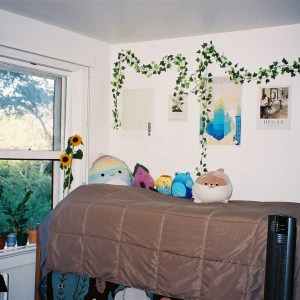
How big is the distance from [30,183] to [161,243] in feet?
4.71

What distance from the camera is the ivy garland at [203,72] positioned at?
3077mm

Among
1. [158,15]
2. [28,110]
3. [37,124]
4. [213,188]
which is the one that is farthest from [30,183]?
[158,15]

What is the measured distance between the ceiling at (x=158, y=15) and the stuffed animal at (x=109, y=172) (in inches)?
42.1

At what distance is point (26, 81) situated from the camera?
326cm

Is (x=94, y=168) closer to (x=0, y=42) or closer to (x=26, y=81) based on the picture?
(x=26, y=81)

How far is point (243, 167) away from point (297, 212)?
935 mm

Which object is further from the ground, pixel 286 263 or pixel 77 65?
pixel 77 65

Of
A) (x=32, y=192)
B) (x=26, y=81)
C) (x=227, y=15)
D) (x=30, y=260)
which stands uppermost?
(x=227, y=15)

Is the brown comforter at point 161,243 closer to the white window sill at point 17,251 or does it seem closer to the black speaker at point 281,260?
the black speaker at point 281,260

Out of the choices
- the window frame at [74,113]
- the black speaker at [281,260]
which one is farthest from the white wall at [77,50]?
the black speaker at [281,260]

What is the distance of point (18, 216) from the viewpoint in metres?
3.24

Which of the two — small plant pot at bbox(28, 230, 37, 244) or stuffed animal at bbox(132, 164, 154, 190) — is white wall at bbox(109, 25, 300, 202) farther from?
small plant pot at bbox(28, 230, 37, 244)

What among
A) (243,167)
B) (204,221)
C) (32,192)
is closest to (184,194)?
(243,167)

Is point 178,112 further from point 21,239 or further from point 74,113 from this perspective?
point 21,239
